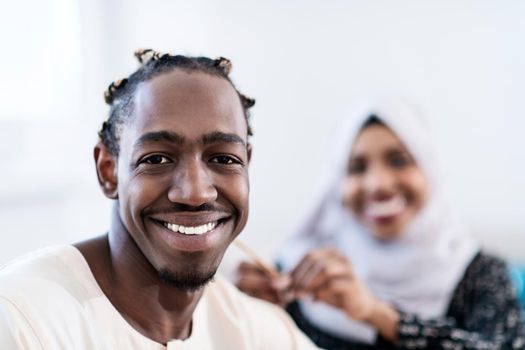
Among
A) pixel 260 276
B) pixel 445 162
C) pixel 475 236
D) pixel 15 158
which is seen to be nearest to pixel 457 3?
pixel 445 162

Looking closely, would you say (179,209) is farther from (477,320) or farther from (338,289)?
(477,320)

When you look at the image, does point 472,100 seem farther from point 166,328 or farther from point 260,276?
point 166,328

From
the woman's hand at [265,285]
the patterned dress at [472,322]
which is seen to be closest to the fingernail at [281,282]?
the woman's hand at [265,285]

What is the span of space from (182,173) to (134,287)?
196 millimetres

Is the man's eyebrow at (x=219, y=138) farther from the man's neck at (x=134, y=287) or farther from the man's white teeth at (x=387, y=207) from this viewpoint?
the man's white teeth at (x=387, y=207)

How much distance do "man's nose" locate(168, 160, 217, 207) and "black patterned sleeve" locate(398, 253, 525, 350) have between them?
0.95 m

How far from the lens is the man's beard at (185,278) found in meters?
0.82

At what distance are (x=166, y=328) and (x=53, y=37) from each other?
1.30 metres

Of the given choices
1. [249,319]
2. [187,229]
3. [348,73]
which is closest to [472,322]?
[249,319]

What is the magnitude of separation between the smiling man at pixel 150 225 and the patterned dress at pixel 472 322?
32.1 inches

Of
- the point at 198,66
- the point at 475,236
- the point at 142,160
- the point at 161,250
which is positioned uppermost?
the point at 198,66

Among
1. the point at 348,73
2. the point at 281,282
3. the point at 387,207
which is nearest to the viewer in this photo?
the point at 281,282

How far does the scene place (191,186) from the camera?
0.79 m

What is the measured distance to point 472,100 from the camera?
7.73ft
